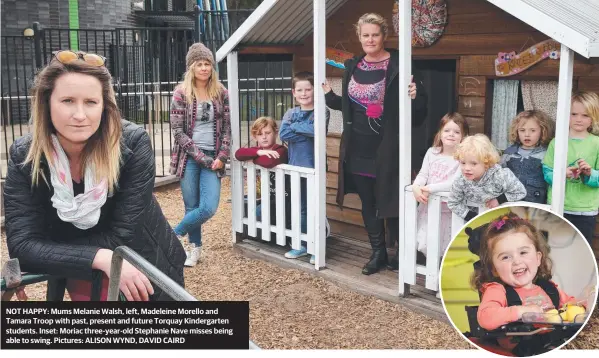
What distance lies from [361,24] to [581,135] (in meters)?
1.53

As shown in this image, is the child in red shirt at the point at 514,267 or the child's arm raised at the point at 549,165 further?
the child's arm raised at the point at 549,165

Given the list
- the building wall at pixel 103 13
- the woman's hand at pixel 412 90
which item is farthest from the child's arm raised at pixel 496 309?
the building wall at pixel 103 13

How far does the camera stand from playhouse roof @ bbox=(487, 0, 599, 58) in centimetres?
355

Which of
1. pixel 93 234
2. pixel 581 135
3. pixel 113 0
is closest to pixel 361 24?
pixel 581 135

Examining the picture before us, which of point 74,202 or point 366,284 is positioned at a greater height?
point 74,202

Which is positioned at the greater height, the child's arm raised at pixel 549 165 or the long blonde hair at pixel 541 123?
the long blonde hair at pixel 541 123

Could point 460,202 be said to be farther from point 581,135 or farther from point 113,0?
point 113,0

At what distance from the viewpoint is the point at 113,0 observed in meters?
16.2

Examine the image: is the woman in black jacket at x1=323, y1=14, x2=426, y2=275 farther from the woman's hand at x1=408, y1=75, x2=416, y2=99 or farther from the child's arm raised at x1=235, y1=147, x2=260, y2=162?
the child's arm raised at x1=235, y1=147, x2=260, y2=162

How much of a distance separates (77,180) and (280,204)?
3.14m

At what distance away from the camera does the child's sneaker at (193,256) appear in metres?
5.87

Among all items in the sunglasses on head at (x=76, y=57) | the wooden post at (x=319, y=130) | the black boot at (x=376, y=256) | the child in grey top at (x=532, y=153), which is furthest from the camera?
the black boot at (x=376, y=256)

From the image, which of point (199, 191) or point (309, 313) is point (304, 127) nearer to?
point (199, 191)

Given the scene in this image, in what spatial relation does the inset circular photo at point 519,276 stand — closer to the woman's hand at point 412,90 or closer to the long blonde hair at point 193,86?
the woman's hand at point 412,90
